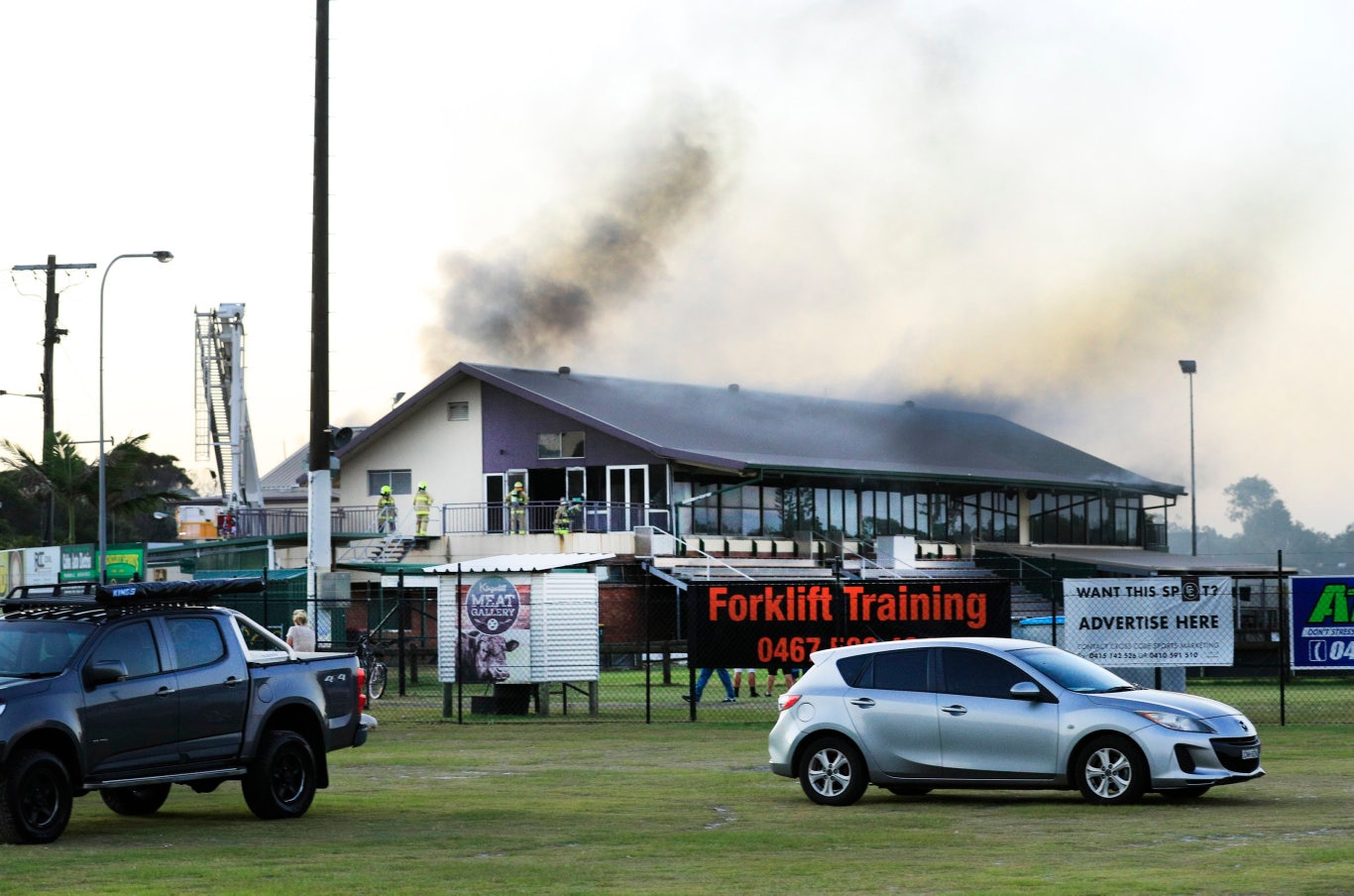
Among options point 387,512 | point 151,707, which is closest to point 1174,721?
point 151,707

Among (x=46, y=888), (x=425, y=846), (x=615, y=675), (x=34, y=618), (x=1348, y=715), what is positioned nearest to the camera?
(x=46, y=888)

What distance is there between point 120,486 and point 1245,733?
164 feet

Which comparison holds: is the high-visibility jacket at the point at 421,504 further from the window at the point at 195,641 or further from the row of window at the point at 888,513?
the window at the point at 195,641

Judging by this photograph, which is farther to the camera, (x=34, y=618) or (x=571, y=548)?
(x=571, y=548)

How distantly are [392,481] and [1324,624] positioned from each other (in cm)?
4456

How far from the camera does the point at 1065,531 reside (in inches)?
2921

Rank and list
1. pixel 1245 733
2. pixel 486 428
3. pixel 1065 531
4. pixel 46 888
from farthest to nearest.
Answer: pixel 1065 531 < pixel 486 428 < pixel 1245 733 < pixel 46 888

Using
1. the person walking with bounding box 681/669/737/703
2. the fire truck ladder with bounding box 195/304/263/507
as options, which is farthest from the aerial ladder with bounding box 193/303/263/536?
the person walking with bounding box 681/669/737/703

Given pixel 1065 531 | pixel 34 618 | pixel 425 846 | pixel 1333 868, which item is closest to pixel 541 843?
pixel 425 846

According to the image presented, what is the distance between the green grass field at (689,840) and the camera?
11.8 metres

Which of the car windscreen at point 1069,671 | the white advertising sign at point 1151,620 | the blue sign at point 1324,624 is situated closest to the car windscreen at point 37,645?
the car windscreen at point 1069,671

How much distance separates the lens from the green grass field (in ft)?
38.8

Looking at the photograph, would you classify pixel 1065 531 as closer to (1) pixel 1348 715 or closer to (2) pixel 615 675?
(2) pixel 615 675

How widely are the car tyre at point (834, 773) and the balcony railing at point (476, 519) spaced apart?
136 ft
